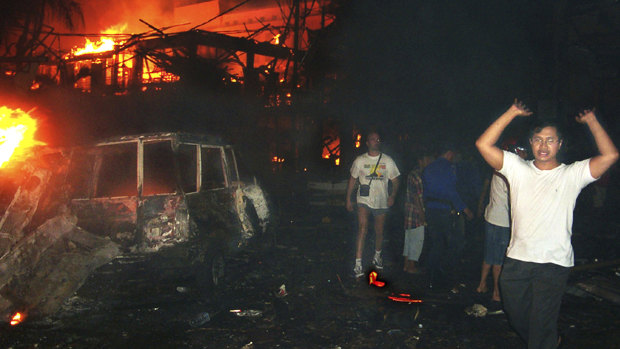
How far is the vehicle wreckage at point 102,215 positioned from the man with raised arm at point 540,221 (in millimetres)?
3633

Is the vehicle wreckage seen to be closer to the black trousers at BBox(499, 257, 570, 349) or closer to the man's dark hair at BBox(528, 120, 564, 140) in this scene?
the black trousers at BBox(499, 257, 570, 349)

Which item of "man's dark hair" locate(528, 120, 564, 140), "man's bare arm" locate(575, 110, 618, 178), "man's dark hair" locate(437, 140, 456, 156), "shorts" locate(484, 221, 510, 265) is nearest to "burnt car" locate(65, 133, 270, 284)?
"man's dark hair" locate(437, 140, 456, 156)

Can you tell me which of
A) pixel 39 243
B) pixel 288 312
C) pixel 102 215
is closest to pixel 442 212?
pixel 288 312

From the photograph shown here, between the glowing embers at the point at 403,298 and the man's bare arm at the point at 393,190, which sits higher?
the man's bare arm at the point at 393,190

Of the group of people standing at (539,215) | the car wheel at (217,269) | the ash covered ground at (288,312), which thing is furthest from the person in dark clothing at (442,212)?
the car wheel at (217,269)

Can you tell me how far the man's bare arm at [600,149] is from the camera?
3039mm

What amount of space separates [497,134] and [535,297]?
49.2 inches

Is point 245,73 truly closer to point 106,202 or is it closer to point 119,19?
point 106,202

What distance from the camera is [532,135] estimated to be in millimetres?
3400

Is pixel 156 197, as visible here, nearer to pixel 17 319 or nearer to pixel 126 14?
pixel 17 319

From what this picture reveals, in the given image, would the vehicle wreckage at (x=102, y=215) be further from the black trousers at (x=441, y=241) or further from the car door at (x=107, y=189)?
the black trousers at (x=441, y=241)

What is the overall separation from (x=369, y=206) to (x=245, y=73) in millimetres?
9495

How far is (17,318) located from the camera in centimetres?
469

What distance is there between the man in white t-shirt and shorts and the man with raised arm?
10.4 feet
